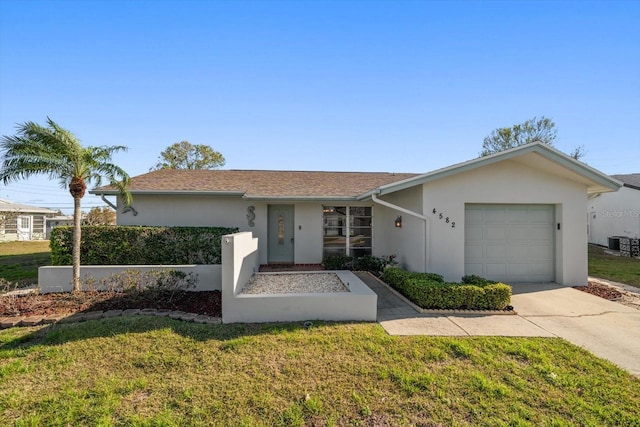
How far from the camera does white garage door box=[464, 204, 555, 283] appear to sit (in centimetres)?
874

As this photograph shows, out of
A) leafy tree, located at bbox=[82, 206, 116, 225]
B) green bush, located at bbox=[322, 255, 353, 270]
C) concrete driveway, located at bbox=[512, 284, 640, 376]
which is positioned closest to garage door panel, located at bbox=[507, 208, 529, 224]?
concrete driveway, located at bbox=[512, 284, 640, 376]

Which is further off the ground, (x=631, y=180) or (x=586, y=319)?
(x=631, y=180)

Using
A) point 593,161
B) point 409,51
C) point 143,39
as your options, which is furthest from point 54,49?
point 593,161

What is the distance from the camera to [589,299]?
287 inches

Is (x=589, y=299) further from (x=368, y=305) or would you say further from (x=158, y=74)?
(x=158, y=74)

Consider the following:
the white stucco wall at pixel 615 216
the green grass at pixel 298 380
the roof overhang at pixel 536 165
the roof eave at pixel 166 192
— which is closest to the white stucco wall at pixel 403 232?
the roof overhang at pixel 536 165

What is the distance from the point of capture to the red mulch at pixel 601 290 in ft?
25.0

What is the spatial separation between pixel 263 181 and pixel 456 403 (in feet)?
36.9

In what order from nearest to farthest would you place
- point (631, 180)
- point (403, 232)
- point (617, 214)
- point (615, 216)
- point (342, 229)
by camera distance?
1. point (403, 232)
2. point (342, 229)
3. point (617, 214)
4. point (615, 216)
5. point (631, 180)

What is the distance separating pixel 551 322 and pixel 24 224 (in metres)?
37.7

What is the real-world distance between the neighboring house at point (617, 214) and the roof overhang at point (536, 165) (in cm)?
1160

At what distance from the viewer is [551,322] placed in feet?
18.9

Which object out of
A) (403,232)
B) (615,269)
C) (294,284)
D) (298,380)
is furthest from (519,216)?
(298,380)

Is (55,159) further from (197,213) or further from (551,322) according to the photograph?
(551,322)
